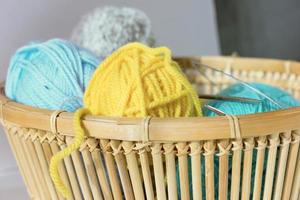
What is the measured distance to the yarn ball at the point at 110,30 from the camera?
633mm

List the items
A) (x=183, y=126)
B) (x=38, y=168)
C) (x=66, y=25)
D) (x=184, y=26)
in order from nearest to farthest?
(x=183, y=126), (x=38, y=168), (x=66, y=25), (x=184, y=26)

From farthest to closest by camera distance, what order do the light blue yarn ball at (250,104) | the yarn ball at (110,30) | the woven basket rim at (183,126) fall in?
the yarn ball at (110,30)
the light blue yarn ball at (250,104)
the woven basket rim at (183,126)

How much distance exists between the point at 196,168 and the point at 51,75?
20 cm

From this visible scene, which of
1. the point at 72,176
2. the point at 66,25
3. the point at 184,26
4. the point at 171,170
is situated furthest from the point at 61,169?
the point at 184,26

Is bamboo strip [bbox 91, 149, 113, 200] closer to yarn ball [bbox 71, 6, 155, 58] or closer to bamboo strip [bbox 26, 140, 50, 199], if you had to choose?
bamboo strip [bbox 26, 140, 50, 199]

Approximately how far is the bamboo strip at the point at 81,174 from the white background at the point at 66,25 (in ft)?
0.70

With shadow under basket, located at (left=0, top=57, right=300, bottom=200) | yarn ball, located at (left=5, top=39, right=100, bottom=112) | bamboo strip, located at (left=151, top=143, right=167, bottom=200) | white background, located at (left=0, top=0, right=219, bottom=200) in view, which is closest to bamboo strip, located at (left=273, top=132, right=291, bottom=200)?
shadow under basket, located at (left=0, top=57, right=300, bottom=200)

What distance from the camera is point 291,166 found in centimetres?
44

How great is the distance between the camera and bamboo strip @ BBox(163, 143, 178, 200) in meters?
0.41

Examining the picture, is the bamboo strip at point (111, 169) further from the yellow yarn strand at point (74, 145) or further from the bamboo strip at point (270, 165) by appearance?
the bamboo strip at point (270, 165)

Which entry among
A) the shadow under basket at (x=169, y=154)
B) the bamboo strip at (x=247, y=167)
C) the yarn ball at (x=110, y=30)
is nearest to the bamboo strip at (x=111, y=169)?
the shadow under basket at (x=169, y=154)

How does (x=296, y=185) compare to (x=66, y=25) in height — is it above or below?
below

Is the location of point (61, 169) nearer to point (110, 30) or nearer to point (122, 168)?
point (122, 168)

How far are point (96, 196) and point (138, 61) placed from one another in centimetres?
13
